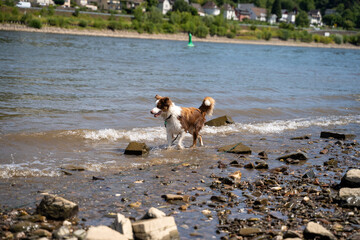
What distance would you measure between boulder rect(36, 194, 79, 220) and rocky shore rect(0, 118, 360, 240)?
0.5 inches

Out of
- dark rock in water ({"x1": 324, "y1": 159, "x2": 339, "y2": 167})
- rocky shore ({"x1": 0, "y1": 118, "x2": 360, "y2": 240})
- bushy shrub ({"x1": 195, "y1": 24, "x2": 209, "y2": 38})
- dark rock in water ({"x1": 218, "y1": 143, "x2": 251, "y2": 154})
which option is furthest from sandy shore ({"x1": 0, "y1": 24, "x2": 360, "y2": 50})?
dark rock in water ({"x1": 324, "y1": 159, "x2": 339, "y2": 167})

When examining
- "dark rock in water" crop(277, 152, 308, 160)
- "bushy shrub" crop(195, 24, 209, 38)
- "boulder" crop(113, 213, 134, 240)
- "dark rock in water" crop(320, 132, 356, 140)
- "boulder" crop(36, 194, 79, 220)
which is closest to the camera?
"boulder" crop(113, 213, 134, 240)

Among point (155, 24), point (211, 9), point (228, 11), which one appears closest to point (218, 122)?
point (155, 24)

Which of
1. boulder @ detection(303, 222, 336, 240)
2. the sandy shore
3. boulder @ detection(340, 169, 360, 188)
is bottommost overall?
boulder @ detection(303, 222, 336, 240)

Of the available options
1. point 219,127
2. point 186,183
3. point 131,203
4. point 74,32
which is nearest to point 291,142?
point 219,127

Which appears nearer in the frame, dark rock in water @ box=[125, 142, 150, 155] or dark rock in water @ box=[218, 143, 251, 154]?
dark rock in water @ box=[125, 142, 150, 155]

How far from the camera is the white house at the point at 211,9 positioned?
175000mm

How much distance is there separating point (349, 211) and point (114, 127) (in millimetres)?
8494

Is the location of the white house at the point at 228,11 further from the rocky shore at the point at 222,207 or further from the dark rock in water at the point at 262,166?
the rocky shore at the point at 222,207

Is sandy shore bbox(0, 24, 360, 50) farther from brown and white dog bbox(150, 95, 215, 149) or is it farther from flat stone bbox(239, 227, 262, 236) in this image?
flat stone bbox(239, 227, 262, 236)

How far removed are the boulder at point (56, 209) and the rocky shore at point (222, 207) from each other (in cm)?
1

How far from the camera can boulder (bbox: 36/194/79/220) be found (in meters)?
5.83

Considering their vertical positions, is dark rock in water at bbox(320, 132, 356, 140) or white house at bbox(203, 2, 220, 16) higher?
white house at bbox(203, 2, 220, 16)

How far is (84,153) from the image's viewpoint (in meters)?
10.1
